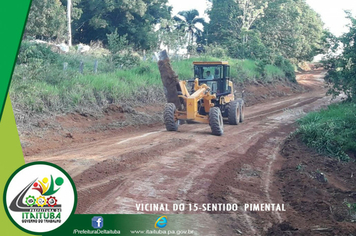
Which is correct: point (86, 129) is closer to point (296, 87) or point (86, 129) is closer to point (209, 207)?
point (209, 207)

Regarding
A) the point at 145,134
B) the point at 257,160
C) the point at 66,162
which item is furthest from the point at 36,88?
the point at 257,160

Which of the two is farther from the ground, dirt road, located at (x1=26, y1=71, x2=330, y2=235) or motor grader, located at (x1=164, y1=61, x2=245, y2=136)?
motor grader, located at (x1=164, y1=61, x2=245, y2=136)

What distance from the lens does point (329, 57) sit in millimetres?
15344

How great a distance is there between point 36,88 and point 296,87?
23529 millimetres

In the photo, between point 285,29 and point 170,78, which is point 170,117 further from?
point 285,29

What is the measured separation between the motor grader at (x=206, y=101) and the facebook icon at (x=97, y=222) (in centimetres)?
667

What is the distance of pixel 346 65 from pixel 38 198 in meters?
12.4

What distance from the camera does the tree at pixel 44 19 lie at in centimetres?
1414

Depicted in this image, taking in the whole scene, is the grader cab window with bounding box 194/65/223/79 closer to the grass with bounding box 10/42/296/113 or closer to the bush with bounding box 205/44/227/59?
the grass with bounding box 10/42/296/113

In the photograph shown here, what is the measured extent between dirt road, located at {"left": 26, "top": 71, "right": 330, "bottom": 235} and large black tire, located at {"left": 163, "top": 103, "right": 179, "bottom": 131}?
0.74 ft

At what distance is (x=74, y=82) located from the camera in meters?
12.6

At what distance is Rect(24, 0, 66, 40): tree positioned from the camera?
1414 centimetres

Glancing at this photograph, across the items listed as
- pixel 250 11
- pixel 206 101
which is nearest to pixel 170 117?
pixel 206 101

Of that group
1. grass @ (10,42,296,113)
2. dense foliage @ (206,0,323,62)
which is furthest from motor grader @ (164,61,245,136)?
dense foliage @ (206,0,323,62)
